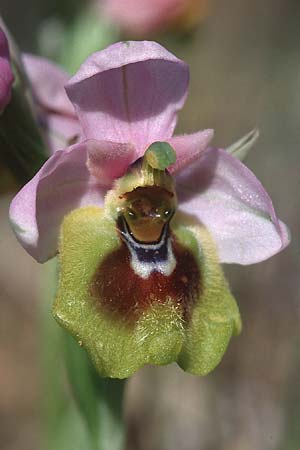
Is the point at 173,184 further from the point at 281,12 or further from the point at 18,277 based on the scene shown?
the point at 281,12

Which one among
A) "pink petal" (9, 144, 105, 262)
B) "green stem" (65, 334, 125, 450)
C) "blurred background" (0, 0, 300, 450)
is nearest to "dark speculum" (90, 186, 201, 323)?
"pink petal" (9, 144, 105, 262)

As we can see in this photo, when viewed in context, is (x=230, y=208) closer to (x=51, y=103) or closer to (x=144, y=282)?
(x=144, y=282)

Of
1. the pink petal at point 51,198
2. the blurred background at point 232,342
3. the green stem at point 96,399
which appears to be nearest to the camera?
the pink petal at point 51,198

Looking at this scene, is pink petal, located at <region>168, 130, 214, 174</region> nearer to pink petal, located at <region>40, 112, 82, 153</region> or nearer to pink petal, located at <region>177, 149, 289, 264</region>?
pink petal, located at <region>177, 149, 289, 264</region>

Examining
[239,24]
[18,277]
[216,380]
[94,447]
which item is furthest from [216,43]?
[94,447]

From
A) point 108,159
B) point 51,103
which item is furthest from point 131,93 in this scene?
point 51,103

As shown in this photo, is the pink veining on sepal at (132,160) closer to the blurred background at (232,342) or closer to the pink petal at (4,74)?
the pink petal at (4,74)

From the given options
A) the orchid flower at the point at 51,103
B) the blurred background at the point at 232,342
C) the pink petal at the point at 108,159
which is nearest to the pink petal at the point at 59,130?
the orchid flower at the point at 51,103
